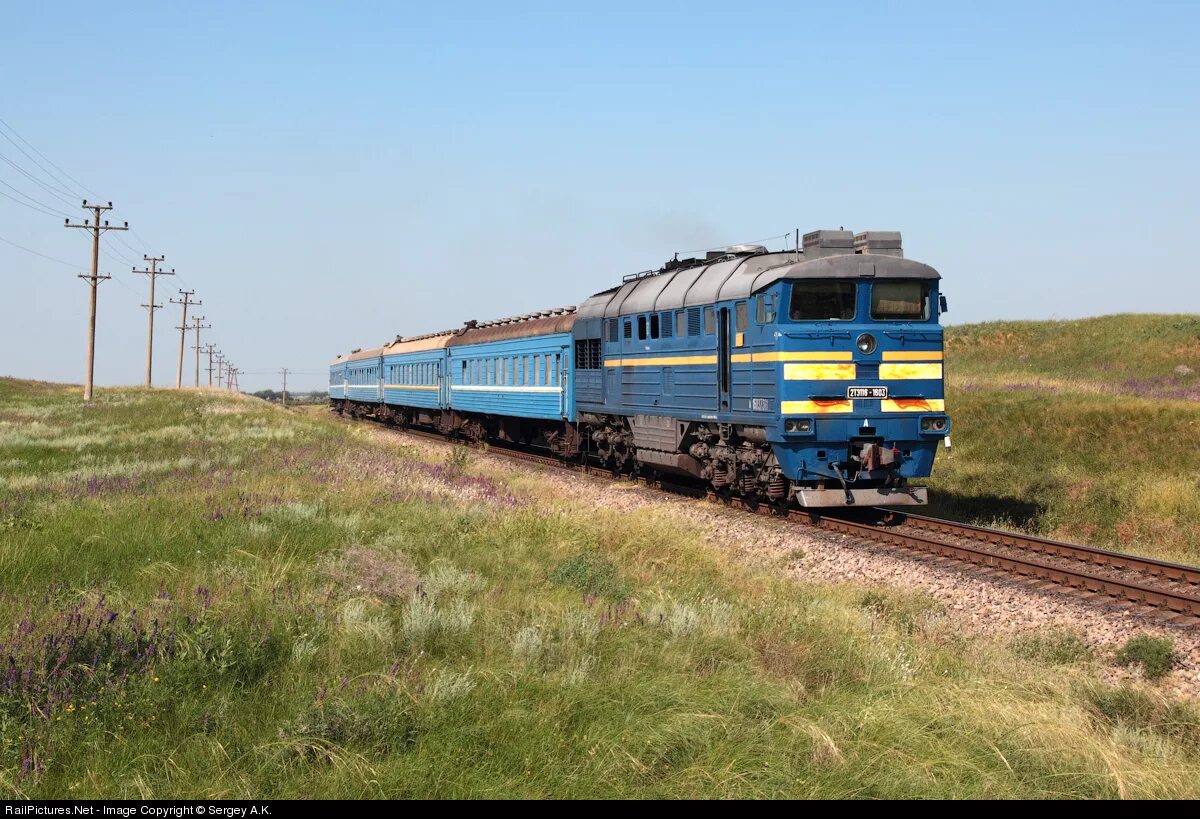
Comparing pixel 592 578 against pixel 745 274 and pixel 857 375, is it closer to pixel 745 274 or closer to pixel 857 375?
pixel 857 375

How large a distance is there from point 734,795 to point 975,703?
2.31 metres

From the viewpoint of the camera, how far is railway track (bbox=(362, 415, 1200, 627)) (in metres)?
11.3

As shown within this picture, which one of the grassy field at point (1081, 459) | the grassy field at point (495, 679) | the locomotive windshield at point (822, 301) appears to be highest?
the locomotive windshield at point (822, 301)

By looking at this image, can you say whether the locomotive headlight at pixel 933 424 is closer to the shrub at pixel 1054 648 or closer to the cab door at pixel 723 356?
the cab door at pixel 723 356

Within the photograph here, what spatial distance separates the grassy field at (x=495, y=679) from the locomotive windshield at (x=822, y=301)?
496 cm

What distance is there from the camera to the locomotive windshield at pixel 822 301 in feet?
52.0

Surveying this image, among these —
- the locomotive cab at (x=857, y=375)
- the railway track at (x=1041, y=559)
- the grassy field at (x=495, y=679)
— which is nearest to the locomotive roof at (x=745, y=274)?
the locomotive cab at (x=857, y=375)

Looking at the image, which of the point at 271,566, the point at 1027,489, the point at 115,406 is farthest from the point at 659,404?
the point at 115,406

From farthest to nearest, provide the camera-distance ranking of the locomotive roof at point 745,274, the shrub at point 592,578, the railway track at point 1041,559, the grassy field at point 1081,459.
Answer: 1. the grassy field at point 1081,459
2. the locomotive roof at point 745,274
3. the railway track at point 1041,559
4. the shrub at point 592,578

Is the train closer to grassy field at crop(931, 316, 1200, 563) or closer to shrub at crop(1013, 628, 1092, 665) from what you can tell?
grassy field at crop(931, 316, 1200, 563)

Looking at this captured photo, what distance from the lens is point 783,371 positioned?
51.5 ft

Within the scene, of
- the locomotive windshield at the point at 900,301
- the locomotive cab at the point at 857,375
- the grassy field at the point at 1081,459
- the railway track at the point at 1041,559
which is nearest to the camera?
the railway track at the point at 1041,559

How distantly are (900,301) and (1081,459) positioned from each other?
950cm

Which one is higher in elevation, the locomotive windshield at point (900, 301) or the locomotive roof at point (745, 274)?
the locomotive roof at point (745, 274)
